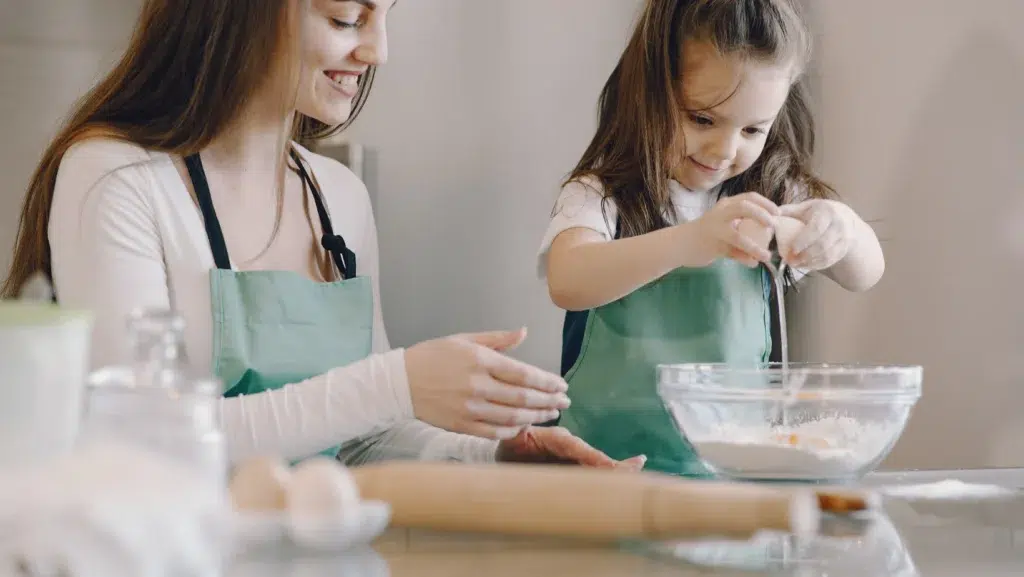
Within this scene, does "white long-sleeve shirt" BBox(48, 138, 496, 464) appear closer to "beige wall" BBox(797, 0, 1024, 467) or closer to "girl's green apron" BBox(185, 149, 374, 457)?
"girl's green apron" BBox(185, 149, 374, 457)

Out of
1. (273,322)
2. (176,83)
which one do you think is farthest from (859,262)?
(176,83)

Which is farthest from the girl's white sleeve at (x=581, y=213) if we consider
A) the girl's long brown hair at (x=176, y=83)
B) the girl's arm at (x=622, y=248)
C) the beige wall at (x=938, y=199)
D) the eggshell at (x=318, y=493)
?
the eggshell at (x=318, y=493)

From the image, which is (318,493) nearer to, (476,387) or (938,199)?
(476,387)

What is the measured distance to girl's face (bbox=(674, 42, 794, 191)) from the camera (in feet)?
4.41

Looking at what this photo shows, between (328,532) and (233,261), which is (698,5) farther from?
(328,532)

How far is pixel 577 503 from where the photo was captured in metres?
0.53

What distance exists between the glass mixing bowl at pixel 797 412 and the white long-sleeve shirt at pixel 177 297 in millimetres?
258

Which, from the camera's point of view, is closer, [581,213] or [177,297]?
[177,297]

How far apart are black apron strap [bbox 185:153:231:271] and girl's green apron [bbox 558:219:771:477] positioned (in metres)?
0.47

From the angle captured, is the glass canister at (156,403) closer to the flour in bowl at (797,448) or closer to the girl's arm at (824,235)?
the flour in bowl at (797,448)

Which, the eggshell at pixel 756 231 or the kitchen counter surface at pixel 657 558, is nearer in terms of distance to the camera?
the kitchen counter surface at pixel 657 558

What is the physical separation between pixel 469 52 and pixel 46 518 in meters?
1.68

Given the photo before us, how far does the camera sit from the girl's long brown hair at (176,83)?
1.16 meters

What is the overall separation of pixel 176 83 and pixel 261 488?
0.79 meters
